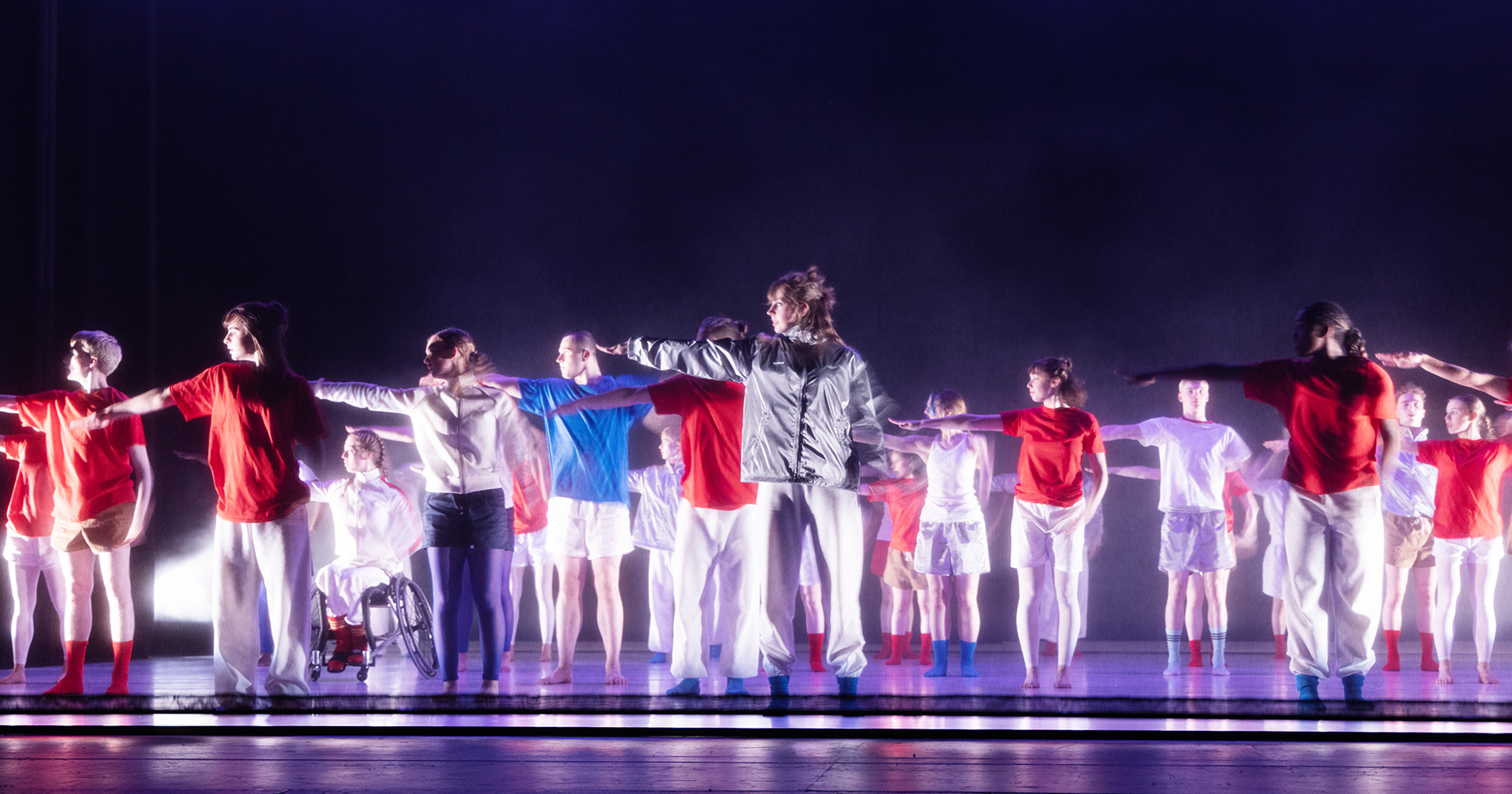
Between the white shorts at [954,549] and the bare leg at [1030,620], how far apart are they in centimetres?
66

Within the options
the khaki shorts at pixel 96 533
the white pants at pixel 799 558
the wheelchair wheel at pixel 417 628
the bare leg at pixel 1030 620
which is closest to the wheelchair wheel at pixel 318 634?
the wheelchair wheel at pixel 417 628

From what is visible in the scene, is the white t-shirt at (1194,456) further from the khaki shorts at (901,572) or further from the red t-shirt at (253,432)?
the red t-shirt at (253,432)

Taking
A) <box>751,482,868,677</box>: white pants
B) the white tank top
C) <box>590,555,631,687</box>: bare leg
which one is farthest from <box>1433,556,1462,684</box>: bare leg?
<box>590,555,631,687</box>: bare leg

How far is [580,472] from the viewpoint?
15.6 feet

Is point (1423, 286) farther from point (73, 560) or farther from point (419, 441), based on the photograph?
point (73, 560)

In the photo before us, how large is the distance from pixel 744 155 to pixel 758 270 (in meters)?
0.66

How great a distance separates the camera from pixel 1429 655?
5480 mm

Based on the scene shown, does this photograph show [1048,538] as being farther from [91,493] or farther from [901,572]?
[91,493]

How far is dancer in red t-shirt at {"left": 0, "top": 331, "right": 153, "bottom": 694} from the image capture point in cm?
438

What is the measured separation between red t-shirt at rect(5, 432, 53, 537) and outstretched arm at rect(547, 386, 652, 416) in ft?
6.98

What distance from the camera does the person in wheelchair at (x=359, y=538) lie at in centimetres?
507

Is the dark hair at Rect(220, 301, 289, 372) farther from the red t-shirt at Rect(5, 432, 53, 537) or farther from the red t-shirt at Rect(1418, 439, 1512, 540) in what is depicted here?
the red t-shirt at Rect(1418, 439, 1512, 540)

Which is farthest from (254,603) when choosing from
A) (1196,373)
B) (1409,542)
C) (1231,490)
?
(1409,542)

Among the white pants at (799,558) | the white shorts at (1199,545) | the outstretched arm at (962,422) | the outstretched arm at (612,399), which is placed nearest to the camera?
the white pants at (799,558)
